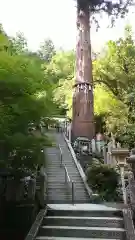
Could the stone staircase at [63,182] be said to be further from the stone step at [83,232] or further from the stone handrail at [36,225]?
the stone step at [83,232]

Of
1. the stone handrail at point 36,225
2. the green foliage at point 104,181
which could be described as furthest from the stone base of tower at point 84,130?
the stone handrail at point 36,225

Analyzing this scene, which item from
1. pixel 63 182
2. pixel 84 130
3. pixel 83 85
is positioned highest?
pixel 83 85

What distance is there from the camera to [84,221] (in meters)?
9.26

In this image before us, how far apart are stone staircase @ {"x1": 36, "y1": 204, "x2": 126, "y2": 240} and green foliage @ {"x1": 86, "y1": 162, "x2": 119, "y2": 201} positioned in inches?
74.4

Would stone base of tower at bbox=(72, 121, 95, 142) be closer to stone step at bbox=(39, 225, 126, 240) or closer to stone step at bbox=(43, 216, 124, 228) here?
stone step at bbox=(43, 216, 124, 228)

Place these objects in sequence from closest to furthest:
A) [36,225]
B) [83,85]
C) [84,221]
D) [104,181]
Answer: [36,225], [84,221], [104,181], [83,85]

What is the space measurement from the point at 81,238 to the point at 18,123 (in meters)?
3.69

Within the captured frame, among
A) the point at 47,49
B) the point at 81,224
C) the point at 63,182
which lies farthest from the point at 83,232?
the point at 47,49

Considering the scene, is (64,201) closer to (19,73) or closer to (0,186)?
(0,186)

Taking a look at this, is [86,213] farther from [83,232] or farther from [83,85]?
[83,85]

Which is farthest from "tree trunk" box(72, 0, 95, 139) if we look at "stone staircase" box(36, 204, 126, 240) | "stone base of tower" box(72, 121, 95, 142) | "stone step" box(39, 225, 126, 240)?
"stone step" box(39, 225, 126, 240)

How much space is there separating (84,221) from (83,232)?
2.07 ft

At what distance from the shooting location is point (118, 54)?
24.5 metres

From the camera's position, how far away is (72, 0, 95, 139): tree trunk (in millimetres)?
23411
